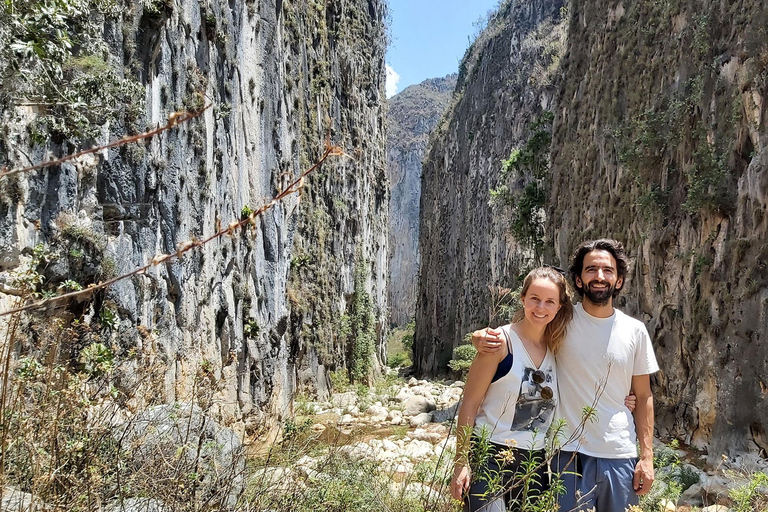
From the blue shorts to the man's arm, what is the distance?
0.16 ft

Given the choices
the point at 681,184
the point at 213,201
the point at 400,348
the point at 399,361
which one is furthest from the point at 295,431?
the point at 400,348

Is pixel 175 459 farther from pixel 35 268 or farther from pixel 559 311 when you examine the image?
pixel 35 268

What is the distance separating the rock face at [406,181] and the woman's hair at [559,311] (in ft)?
176

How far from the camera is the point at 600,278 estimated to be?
254 cm

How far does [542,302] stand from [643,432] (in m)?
0.87

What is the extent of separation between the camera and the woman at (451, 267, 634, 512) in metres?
2.21

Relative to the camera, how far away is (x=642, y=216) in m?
10.0

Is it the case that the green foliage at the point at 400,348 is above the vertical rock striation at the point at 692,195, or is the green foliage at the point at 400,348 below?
below

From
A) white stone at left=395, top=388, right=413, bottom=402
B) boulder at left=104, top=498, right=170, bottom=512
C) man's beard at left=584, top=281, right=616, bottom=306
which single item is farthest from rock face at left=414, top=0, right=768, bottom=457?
boulder at left=104, top=498, right=170, bottom=512

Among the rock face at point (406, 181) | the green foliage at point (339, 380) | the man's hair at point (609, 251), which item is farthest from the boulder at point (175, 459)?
the rock face at point (406, 181)

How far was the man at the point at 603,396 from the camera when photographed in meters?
2.39

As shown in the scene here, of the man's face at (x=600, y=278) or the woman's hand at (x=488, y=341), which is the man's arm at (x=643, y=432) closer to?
the man's face at (x=600, y=278)

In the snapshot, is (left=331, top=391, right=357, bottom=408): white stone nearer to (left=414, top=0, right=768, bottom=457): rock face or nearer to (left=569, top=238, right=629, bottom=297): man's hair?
(left=414, top=0, right=768, bottom=457): rock face

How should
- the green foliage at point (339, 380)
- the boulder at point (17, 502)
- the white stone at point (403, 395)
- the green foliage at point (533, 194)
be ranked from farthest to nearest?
the green foliage at point (533, 194) < the green foliage at point (339, 380) < the white stone at point (403, 395) < the boulder at point (17, 502)
